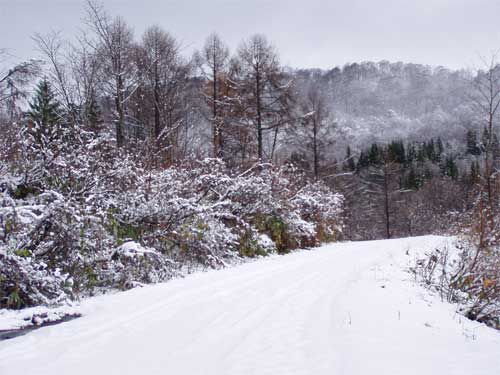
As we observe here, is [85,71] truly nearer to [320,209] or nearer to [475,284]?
[320,209]

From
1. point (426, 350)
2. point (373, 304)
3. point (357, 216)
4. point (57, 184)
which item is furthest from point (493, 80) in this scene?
point (357, 216)

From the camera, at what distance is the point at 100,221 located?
7051 millimetres

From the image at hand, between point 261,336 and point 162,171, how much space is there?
294 inches

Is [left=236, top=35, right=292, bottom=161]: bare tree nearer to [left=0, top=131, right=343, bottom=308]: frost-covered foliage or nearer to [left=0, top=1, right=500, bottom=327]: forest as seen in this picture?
[left=0, top=1, right=500, bottom=327]: forest

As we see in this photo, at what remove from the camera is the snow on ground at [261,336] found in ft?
11.0

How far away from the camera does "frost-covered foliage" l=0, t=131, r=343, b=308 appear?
579 cm

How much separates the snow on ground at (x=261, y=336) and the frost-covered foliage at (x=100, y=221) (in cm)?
97

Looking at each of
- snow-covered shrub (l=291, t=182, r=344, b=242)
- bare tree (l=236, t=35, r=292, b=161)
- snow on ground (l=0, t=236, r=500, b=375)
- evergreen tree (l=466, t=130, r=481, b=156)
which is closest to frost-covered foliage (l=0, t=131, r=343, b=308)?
snow on ground (l=0, t=236, r=500, b=375)

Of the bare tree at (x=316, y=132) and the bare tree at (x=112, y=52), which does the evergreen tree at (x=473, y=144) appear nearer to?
the bare tree at (x=316, y=132)

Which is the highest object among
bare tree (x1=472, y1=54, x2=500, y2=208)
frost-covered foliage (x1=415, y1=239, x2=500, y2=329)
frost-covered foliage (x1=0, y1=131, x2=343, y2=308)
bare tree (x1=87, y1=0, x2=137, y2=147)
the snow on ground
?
bare tree (x1=87, y1=0, x2=137, y2=147)

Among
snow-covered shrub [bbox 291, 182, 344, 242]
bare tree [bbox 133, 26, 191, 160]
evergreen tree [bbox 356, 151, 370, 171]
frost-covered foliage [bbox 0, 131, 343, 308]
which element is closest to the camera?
frost-covered foliage [bbox 0, 131, 343, 308]

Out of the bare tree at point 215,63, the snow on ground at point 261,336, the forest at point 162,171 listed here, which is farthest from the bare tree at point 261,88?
the snow on ground at point 261,336

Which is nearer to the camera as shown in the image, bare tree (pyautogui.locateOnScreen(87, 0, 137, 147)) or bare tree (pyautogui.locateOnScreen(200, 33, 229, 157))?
bare tree (pyautogui.locateOnScreen(87, 0, 137, 147))

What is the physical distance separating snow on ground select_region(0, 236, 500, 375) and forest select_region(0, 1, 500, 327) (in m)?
1.24
